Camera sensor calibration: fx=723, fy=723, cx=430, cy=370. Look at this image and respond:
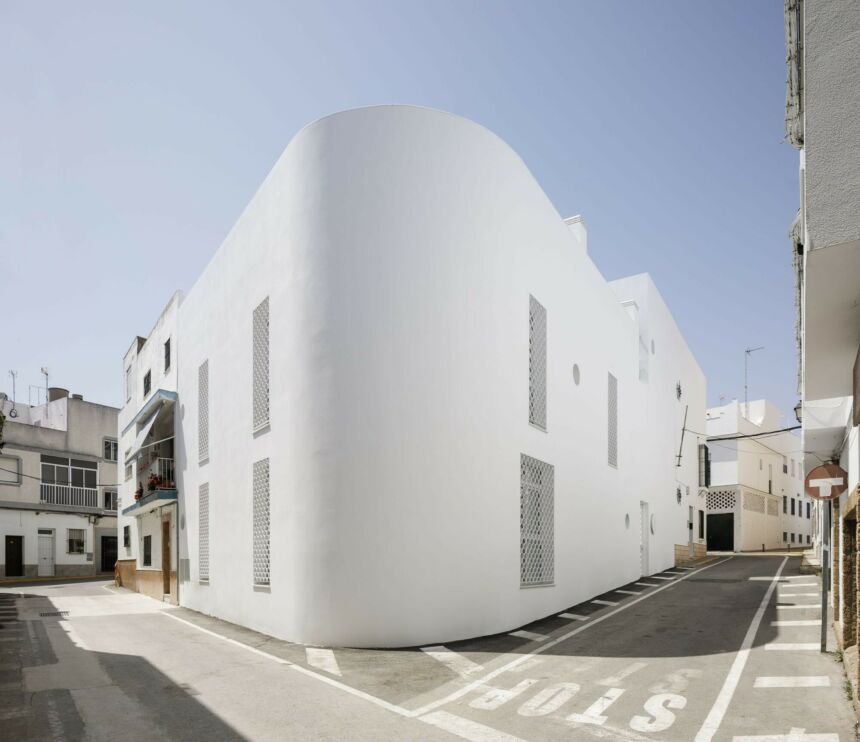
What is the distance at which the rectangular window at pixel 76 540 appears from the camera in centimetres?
3544

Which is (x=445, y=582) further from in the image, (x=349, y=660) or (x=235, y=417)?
(x=235, y=417)

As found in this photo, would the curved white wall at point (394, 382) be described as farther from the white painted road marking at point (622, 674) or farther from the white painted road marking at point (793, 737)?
the white painted road marking at point (793, 737)

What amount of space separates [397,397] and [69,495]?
30.7m

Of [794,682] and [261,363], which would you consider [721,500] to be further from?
[794,682]

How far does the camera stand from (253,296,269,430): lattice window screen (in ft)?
44.4

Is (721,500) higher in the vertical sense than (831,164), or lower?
lower

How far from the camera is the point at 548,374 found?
47.6 ft

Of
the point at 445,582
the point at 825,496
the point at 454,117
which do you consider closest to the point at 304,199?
the point at 454,117

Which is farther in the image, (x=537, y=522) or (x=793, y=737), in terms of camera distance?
(x=537, y=522)

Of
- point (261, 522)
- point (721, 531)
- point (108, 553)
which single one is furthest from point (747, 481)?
point (108, 553)

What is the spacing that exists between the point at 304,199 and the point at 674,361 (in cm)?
2032

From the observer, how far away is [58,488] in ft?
116

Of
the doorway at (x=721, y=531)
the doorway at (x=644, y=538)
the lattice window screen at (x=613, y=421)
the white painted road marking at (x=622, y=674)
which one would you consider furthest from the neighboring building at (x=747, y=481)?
the white painted road marking at (x=622, y=674)

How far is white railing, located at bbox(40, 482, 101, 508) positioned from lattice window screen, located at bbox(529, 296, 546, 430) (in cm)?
2934
